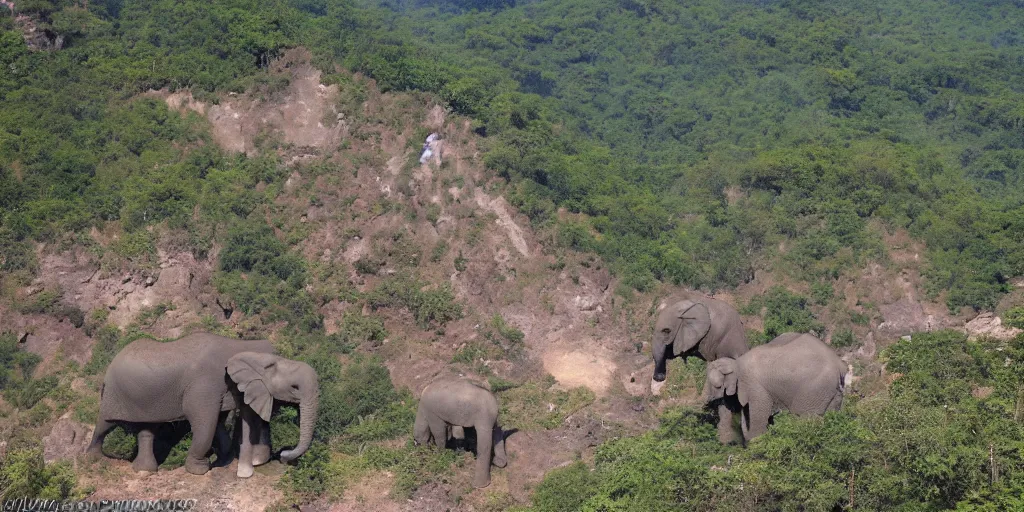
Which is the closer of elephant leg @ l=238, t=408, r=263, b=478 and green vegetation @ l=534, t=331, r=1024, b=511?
green vegetation @ l=534, t=331, r=1024, b=511

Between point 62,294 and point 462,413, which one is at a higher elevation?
point 462,413

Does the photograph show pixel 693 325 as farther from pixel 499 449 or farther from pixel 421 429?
pixel 421 429

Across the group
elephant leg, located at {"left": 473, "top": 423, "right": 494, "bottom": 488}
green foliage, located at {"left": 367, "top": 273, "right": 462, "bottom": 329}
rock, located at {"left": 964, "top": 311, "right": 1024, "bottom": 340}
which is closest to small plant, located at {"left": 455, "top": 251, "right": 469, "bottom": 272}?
green foliage, located at {"left": 367, "top": 273, "right": 462, "bottom": 329}

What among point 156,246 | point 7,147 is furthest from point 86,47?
point 156,246

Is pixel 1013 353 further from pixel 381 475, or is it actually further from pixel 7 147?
pixel 7 147

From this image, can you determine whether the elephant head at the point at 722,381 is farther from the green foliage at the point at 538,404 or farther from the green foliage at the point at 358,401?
the green foliage at the point at 358,401

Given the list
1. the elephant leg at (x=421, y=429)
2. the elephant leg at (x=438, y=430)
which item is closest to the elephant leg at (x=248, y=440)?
the elephant leg at (x=421, y=429)

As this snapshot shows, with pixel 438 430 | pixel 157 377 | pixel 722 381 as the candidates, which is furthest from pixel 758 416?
pixel 157 377

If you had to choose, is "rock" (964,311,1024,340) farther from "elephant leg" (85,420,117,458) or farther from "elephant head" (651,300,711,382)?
"elephant leg" (85,420,117,458)
